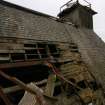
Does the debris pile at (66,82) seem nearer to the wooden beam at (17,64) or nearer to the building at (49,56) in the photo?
the building at (49,56)

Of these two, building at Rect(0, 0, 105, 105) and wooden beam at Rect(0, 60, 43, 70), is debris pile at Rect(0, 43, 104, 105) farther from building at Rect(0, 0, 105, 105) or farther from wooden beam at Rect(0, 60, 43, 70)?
wooden beam at Rect(0, 60, 43, 70)

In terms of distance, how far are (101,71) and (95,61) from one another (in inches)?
30.5

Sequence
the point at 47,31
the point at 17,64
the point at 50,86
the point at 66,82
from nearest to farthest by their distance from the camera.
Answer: the point at 50,86, the point at 17,64, the point at 66,82, the point at 47,31

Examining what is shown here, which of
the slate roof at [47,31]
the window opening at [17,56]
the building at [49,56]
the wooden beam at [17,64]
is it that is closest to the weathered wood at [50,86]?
the building at [49,56]

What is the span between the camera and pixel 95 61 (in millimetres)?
13906

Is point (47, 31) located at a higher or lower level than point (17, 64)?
higher

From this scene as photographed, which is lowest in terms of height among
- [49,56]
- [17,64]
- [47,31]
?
[17,64]

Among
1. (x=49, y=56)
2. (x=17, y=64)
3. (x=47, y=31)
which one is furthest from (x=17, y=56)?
(x=47, y=31)

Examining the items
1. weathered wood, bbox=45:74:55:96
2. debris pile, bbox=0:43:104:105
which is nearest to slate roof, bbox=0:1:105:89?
debris pile, bbox=0:43:104:105

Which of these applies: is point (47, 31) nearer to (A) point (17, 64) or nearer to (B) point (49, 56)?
(B) point (49, 56)

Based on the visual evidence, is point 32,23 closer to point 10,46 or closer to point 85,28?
point 10,46

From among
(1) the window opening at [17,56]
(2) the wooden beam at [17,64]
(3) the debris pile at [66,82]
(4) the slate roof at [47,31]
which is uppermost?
(4) the slate roof at [47,31]

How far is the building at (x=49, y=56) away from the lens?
8633 millimetres

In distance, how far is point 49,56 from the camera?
33.7 feet
